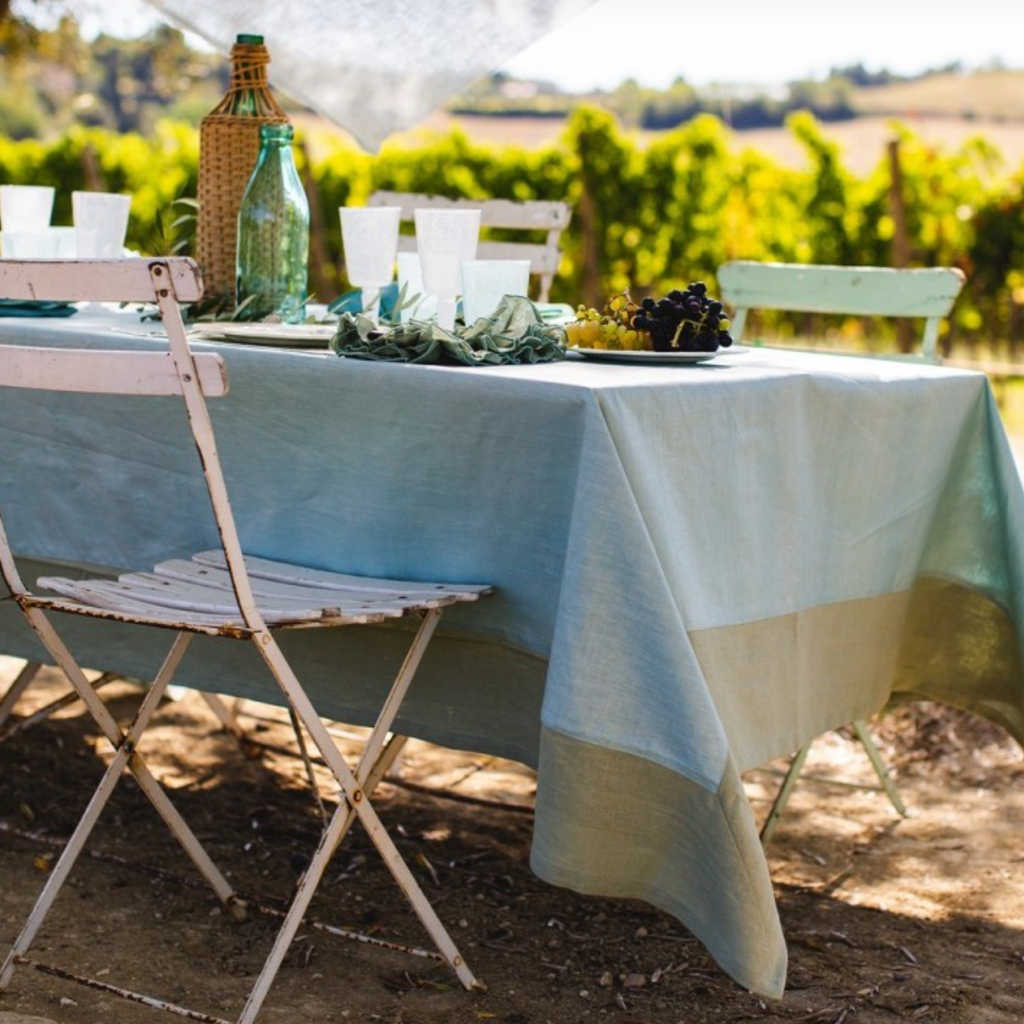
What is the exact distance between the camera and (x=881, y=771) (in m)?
3.26

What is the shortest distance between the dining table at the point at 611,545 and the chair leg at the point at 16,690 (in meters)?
0.15

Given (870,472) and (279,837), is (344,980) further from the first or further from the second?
(870,472)

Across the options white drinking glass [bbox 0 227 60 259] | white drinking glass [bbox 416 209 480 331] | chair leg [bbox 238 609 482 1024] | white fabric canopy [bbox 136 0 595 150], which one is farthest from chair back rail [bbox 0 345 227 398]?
white fabric canopy [bbox 136 0 595 150]

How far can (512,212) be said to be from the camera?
159 inches

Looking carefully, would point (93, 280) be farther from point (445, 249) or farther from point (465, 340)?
point (445, 249)

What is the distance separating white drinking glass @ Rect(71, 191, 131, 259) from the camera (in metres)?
3.12

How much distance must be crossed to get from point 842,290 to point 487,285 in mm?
1225

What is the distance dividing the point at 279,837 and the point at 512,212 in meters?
1.75

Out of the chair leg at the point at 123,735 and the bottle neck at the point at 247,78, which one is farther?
the bottle neck at the point at 247,78

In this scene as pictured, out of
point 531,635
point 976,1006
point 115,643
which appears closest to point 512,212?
point 115,643

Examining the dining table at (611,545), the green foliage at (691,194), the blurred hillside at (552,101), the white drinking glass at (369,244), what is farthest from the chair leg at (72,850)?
the blurred hillside at (552,101)

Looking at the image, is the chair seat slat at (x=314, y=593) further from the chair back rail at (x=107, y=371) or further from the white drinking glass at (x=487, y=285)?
the white drinking glass at (x=487, y=285)

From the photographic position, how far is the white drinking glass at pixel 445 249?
8.35 feet

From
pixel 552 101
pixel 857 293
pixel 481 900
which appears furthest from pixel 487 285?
pixel 552 101
